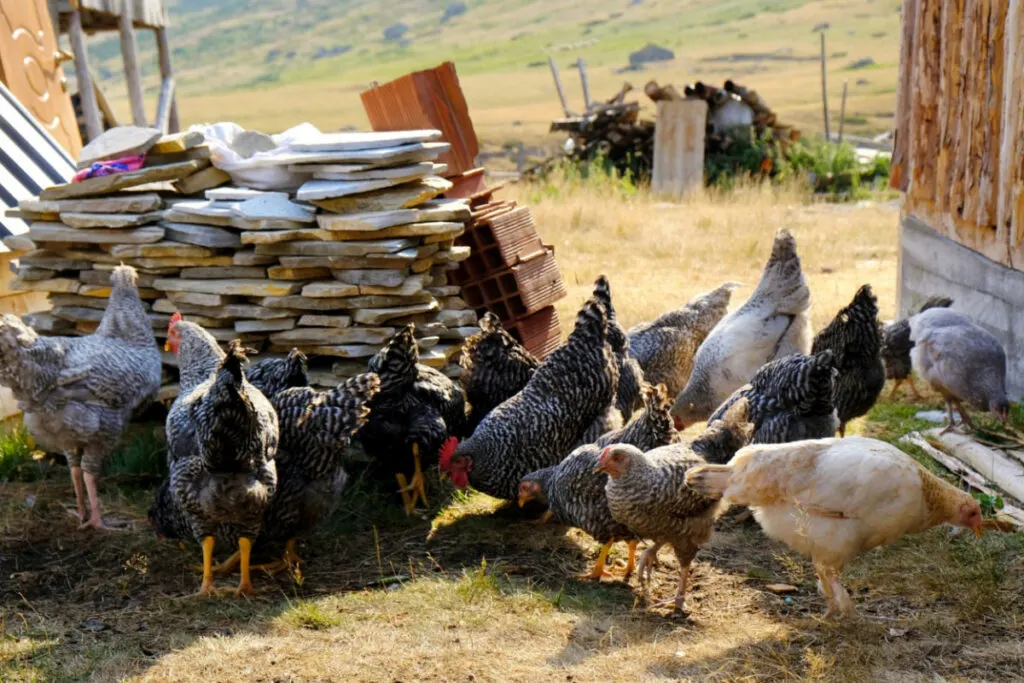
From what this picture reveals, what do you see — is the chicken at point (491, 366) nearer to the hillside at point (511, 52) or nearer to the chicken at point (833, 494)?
the chicken at point (833, 494)

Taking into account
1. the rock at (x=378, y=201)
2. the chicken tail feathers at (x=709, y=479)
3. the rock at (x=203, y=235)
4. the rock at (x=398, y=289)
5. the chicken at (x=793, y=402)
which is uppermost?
the rock at (x=378, y=201)

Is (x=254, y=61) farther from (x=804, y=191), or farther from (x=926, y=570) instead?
(x=926, y=570)

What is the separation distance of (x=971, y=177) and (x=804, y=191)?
1071 cm

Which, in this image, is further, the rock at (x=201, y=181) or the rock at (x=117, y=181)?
the rock at (x=201, y=181)

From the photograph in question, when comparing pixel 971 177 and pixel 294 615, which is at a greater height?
pixel 971 177

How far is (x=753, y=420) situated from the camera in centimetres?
602

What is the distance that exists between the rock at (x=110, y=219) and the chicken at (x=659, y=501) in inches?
150

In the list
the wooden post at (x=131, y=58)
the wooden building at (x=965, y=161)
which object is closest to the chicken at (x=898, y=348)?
the wooden building at (x=965, y=161)

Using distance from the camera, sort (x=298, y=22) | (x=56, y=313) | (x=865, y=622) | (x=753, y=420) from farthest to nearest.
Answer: (x=298, y=22), (x=56, y=313), (x=753, y=420), (x=865, y=622)

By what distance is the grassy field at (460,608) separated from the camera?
441cm

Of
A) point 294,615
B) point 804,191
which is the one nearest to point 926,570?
point 294,615

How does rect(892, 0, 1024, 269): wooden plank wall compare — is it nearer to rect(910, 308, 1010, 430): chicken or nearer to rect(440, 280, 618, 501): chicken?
rect(910, 308, 1010, 430): chicken

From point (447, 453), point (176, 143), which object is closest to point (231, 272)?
point (176, 143)

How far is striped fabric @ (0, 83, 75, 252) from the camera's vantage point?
788cm
